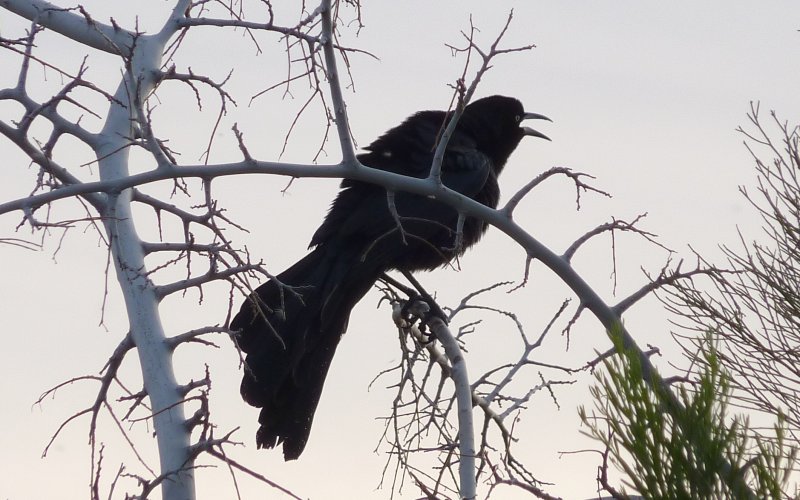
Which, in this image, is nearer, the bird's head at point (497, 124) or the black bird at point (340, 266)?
the black bird at point (340, 266)

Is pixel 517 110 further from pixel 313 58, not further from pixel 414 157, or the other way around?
pixel 313 58

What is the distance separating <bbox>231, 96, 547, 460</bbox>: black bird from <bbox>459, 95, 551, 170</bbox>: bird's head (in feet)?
0.54

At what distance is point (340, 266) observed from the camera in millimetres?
5547

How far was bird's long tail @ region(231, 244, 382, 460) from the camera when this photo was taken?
503 centimetres

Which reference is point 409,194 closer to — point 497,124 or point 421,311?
point 421,311

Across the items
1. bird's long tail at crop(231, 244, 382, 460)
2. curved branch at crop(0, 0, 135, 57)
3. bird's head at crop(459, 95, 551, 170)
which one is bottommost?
bird's long tail at crop(231, 244, 382, 460)

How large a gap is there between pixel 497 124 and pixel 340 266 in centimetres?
228

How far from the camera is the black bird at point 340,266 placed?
16.6ft

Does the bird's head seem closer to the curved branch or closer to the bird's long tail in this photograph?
the bird's long tail

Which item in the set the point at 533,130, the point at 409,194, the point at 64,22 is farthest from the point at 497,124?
the point at 64,22

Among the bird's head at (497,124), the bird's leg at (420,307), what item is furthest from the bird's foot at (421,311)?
the bird's head at (497,124)

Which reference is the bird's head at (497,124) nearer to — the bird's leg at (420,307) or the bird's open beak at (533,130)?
the bird's open beak at (533,130)

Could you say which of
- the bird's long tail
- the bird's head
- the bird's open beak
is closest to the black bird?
the bird's long tail

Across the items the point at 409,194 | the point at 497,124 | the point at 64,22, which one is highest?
the point at 497,124
